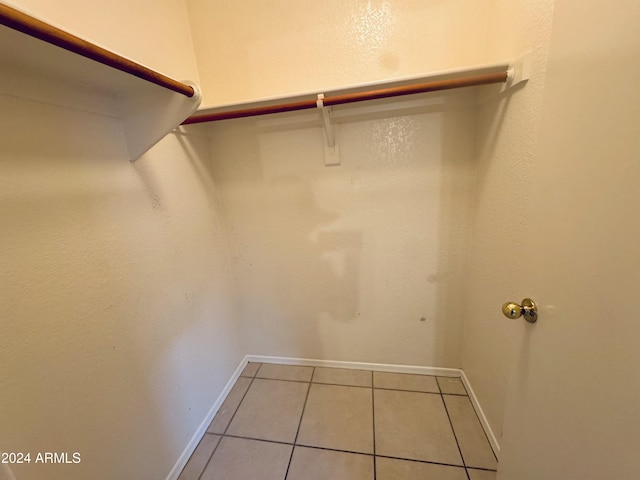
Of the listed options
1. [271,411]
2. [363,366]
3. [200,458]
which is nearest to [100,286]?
[200,458]

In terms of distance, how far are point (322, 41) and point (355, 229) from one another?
0.96 metres

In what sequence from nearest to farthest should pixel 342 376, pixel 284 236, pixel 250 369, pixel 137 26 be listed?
pixel 137 26 < pixel 284 236 < pixel 342 376 < pixel 250 369

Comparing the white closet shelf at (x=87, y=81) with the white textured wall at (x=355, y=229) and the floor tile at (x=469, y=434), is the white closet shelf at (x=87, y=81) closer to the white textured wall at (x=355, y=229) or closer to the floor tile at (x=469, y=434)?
the white textured wall at (x=355, y=229)

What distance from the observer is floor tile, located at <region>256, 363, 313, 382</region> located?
5.43ft

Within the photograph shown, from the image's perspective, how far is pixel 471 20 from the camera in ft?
3.65

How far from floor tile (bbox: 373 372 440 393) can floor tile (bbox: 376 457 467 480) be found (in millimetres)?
409

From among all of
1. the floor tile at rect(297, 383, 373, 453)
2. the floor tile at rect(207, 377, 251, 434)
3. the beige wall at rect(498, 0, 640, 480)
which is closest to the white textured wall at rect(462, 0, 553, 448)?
the beige wall at rect(498, 0, 640, 480)

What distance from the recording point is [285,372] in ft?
5.59

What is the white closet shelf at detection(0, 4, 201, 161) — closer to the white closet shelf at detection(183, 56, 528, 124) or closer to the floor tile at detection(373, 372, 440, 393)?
the white closet shelf at detection(183, 56, 528, 124)

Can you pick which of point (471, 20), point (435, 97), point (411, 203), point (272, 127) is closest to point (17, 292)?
point (272, 127)

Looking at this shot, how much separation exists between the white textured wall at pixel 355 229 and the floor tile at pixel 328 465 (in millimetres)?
560

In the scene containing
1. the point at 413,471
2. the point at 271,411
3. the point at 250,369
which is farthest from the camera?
the point at 250,369

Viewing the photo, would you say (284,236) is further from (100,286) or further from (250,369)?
(250,369)

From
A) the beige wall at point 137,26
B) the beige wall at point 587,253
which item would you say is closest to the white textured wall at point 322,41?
the beige wall at point 137,26
